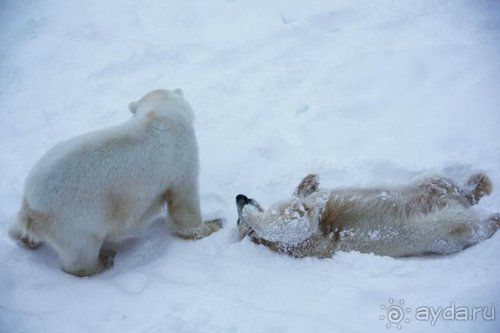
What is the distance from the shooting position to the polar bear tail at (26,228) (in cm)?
323

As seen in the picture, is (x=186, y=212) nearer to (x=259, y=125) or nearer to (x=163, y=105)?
(x=163, y=105)

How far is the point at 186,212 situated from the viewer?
3816 millimetres

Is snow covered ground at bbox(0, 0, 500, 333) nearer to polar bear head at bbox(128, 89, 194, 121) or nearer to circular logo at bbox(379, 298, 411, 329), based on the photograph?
circular logo at bbox(379, 298, 411, 329)

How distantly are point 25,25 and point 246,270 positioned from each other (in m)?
5.30

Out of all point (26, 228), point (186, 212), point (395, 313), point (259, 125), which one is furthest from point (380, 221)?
point (26, 228)

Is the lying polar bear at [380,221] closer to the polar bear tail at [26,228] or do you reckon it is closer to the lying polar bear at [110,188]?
the lying polar bear at [110,188]

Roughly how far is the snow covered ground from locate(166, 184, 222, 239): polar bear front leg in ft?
0.38

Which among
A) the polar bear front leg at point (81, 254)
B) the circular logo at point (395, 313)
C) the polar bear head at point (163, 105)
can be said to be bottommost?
the circular logo at point (395, 313)

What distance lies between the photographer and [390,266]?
10.5ft

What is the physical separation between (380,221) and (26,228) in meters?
2.54

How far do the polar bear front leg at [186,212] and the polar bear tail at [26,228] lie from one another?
1.00m

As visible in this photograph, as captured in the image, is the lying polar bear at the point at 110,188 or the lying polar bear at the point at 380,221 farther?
the lying polar bear at the point at 380,221

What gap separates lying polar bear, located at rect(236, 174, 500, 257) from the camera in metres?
3.43

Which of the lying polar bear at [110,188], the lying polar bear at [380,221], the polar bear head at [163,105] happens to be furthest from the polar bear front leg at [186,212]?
the polar bear head at [163,105]
